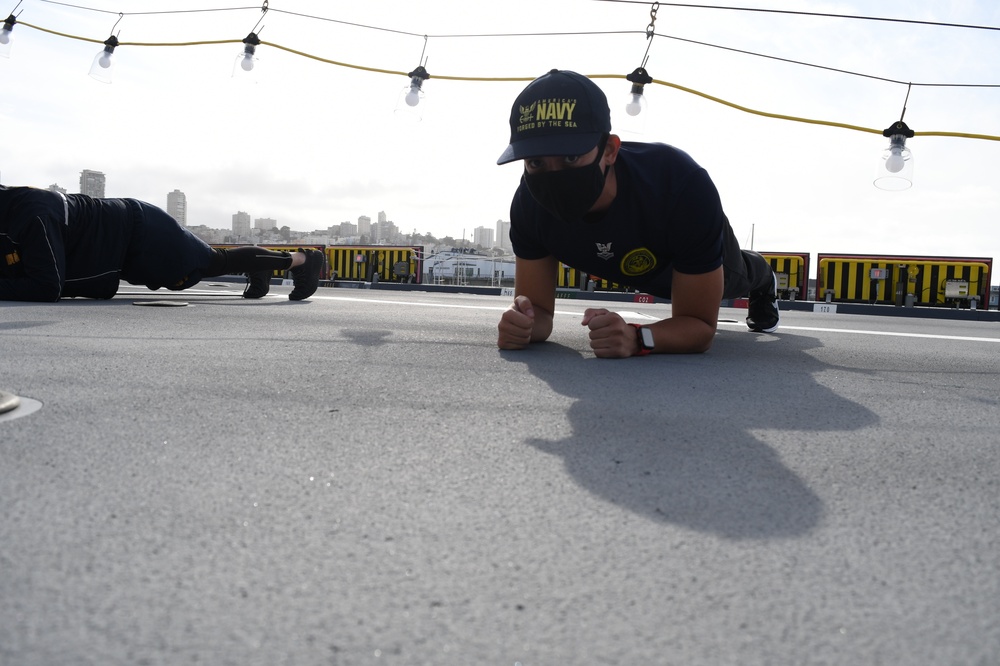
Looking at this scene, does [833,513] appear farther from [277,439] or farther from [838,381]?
[838,381]

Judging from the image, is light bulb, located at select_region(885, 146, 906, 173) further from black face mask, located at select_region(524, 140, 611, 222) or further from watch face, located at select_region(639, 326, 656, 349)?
black face mask, located at select_region(524, 140, 611, 222)

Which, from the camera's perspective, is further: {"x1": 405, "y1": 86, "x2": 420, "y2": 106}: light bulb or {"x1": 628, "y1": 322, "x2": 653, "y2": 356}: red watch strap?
{"x1": 405, "y1": 86, "x2": 420, "y2": 106}: light bulb

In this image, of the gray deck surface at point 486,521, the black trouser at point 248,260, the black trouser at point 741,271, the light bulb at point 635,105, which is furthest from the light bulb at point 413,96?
the gray deck surface at point 486,521

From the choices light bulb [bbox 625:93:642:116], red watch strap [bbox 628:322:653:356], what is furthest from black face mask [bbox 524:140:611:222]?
light bulb [bbox 625:93:642:116]

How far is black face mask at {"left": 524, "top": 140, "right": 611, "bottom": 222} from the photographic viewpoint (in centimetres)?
216

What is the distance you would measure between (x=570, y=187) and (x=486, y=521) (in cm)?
153

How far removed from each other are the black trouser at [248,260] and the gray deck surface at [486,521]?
11.1ft

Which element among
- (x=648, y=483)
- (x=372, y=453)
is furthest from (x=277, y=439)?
(x=648, y=483)

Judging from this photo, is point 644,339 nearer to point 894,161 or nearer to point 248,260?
point 248,260

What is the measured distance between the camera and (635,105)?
8.73m

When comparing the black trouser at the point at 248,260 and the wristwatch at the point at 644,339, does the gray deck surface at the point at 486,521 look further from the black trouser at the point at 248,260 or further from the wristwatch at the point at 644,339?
the black trouser at the point at 248,260

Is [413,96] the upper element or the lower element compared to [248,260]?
upper

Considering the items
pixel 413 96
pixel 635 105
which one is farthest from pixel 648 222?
pixel 413 96

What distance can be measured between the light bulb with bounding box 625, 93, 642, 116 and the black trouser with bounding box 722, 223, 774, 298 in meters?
5.48
